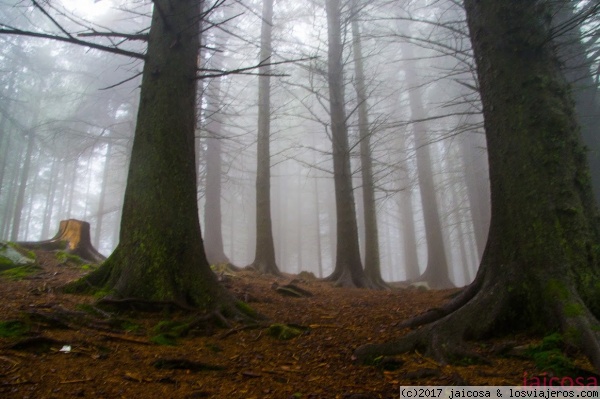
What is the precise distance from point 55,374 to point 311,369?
176 centimetres

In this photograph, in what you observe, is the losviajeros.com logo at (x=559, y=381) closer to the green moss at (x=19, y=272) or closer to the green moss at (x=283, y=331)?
the green moss at (x=283, y=331)

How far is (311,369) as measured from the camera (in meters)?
2.77

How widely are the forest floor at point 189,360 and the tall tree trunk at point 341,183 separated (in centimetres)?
489

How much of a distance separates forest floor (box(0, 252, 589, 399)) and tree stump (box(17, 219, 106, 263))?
161 inches

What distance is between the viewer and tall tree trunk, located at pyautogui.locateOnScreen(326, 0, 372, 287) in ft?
30.1

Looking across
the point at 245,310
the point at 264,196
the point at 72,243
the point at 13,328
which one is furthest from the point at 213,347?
the point at 264,196

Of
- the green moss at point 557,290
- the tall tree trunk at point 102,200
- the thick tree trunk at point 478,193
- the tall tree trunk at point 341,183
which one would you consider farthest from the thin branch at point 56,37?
the tall tree trunk at point 102,200

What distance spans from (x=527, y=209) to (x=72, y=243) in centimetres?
900

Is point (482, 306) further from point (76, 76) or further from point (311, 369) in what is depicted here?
point (76, 76)

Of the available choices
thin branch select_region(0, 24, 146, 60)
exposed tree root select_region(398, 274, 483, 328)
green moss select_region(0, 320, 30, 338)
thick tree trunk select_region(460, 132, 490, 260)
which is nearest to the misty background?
thick tree trunk select_region(460, 132, 490, 260)

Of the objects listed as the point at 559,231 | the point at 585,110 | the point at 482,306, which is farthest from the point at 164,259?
the point at 585,110

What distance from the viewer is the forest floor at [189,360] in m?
2.26

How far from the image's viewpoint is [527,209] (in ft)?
10.8

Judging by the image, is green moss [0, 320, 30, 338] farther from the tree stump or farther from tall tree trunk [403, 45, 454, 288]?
tall tree trunk [403, 45, 454, 288]
